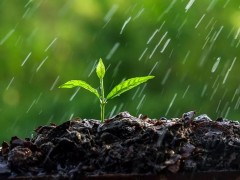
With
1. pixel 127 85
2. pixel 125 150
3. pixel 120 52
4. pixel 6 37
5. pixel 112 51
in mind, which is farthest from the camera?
pixel 6 37

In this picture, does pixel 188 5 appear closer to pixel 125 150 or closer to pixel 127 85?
pixel 127 85

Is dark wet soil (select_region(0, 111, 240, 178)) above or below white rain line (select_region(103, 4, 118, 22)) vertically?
below

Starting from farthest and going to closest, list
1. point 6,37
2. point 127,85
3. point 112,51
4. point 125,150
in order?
point 6,37, point 112,51, point 127,85, point 125,150

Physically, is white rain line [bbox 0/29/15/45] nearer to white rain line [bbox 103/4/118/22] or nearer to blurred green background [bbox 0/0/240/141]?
blurred green background [bbox 0/0/240/141]

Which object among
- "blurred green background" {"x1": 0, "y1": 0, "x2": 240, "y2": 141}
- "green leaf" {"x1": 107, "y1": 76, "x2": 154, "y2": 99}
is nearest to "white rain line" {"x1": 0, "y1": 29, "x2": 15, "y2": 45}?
"blurred green background" {"x1": 0, "y1": 0, "x2": 240, "y2": 141}

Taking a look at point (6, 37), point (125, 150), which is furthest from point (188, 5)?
point (125, 150)

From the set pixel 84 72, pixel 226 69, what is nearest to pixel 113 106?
pixel 84 72

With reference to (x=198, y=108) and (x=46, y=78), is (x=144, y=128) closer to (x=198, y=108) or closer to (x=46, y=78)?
(x=198, y=108)
